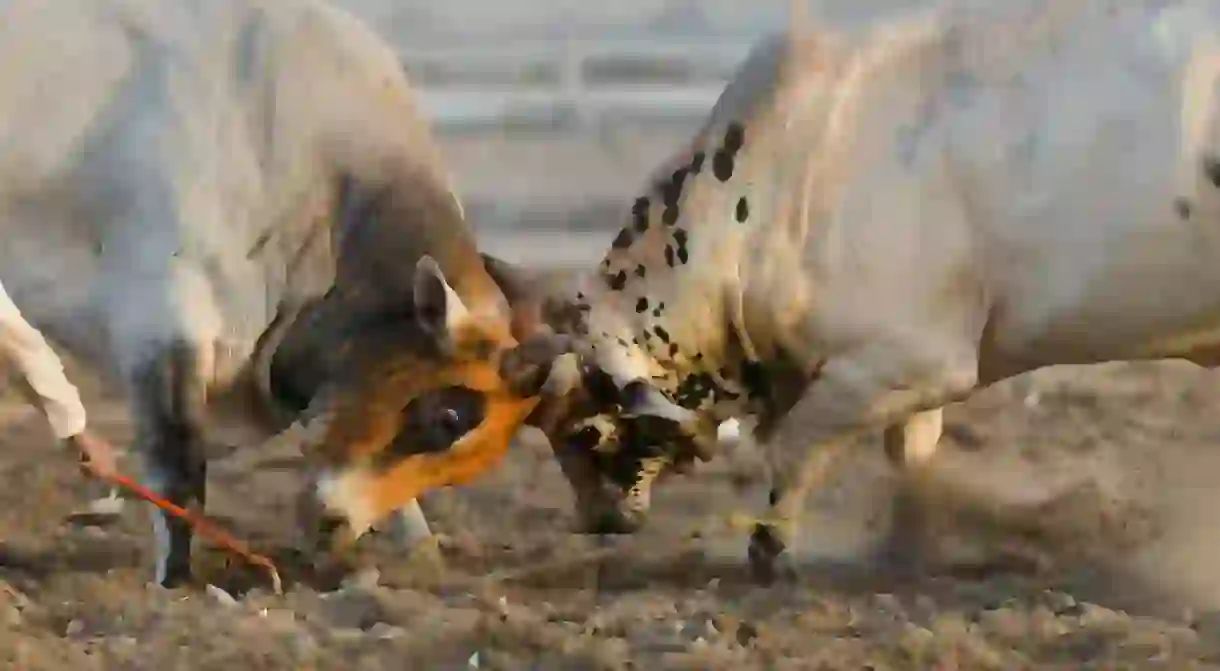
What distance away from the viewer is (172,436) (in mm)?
2545

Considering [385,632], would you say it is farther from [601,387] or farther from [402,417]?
[601,387]

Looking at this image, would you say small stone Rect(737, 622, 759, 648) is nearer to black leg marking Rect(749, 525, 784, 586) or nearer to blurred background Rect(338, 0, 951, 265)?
black leg marking Rect(749, 525, 784, 586)

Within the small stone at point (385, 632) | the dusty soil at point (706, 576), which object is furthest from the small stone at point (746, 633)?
the small stone at point (385, 632)

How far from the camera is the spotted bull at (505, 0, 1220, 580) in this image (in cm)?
236

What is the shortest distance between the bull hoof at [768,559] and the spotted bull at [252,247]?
427mm

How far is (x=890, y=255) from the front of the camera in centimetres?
241

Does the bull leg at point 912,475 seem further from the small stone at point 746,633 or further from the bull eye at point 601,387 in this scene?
the small stone at point 746,633

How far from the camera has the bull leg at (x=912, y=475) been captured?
2.80 meters

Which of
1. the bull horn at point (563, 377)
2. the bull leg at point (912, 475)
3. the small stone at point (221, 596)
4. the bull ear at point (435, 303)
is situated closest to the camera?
the small stone at point (221, 596)

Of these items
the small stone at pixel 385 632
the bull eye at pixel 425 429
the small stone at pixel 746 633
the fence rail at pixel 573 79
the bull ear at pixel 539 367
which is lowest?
the small stone at pixel 385 632

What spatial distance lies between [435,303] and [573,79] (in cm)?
366

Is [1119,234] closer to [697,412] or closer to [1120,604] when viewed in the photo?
[1120,604]

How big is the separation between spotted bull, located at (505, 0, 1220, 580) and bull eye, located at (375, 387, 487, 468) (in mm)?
245

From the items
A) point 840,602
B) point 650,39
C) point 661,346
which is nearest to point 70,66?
point 661,346
